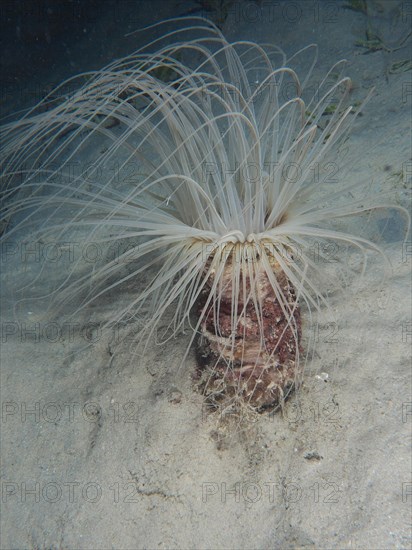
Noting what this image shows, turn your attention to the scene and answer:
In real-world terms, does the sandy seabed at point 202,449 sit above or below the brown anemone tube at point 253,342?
below

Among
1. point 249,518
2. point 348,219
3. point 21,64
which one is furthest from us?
point 21,64

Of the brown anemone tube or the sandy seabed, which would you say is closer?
the sandy seabed

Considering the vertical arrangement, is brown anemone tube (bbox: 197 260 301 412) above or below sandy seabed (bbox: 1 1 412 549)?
above

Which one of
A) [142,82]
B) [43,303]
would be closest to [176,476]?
[43,303]

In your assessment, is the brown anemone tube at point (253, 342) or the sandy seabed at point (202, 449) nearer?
the sandy seabed at point (202, 449)

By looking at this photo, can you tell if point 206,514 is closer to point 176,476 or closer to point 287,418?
point 176,476

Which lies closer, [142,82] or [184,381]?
[142,82]

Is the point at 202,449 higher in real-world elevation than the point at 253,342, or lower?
lower

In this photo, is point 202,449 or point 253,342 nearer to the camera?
point 253,342
